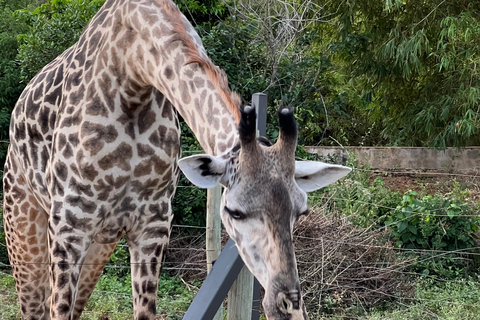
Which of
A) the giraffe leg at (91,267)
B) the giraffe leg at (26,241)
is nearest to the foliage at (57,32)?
the giraffe leg at (26,241)

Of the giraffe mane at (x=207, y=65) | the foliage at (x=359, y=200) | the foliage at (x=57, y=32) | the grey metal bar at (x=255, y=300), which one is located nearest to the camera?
the giraffe mane at (x=207, y=65)

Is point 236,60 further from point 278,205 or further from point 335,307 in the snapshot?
point 278,205

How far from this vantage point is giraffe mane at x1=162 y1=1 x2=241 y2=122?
2.53 m

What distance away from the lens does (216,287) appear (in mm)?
2729

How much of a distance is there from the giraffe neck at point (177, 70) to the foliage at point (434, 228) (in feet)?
14.1

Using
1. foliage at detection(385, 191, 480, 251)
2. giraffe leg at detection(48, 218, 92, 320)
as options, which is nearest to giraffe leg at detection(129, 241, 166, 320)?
giraffe leg at detection(48, 218, 92, 320)

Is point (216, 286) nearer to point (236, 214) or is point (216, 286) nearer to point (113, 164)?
point (236, 214)

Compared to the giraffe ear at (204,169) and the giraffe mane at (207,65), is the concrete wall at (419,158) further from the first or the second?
the giraffe ear at (204,169)

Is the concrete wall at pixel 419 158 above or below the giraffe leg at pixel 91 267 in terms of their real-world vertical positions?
below

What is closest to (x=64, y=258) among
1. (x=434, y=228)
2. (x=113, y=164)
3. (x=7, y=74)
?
(x=113, y=164)

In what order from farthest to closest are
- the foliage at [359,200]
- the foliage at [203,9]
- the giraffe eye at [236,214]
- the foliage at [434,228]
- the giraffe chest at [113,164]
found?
1. the foliage at [203,9]
2. the foliage at [359,200]
3. the foliage at [434,228]
4. the giraffe chest at [113,164]
5. the giraffe eye at [236,214]

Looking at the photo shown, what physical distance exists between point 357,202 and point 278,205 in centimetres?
483

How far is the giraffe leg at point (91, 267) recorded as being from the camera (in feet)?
11.9

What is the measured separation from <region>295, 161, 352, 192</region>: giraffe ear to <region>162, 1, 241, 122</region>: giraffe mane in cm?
34
